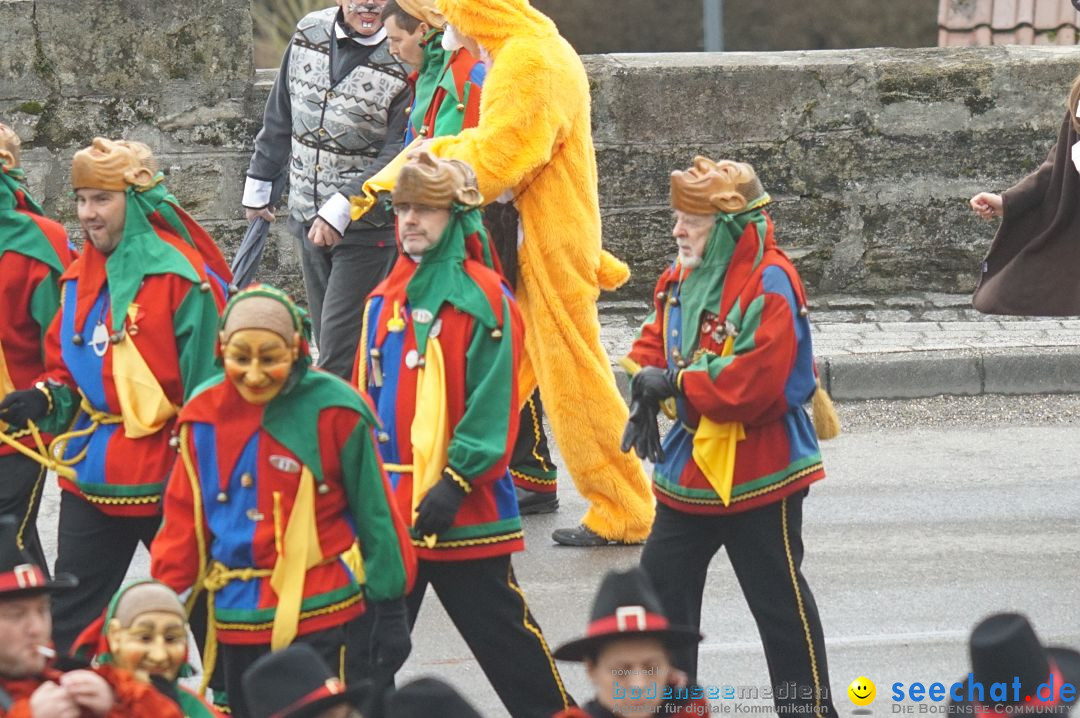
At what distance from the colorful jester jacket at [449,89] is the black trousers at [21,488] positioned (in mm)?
2162

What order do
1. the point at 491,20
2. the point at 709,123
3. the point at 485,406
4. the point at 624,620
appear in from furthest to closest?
1. the point at 709,123
2. the point at 491,20
3. the point at 485,406
4. the point at 624,620

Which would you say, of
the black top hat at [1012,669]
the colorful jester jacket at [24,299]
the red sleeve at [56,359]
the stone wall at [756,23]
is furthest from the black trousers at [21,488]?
the stone wall at [756,23]

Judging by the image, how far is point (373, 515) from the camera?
476 cm

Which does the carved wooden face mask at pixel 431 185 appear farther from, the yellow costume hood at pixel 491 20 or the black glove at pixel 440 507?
the yellow costume hood at pixel 491 20

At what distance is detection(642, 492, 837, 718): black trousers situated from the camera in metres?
5.29

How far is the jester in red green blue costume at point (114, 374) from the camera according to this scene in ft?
18.2

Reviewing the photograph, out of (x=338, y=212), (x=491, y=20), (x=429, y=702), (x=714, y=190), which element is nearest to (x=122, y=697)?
(x=429, y=702)

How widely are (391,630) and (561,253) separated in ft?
8.75

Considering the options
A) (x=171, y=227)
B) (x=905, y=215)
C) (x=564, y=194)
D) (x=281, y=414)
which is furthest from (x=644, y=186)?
(x=281, y=414)

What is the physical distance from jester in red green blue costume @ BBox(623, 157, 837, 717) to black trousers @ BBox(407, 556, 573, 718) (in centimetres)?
35

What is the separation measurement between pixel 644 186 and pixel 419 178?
17.9ft

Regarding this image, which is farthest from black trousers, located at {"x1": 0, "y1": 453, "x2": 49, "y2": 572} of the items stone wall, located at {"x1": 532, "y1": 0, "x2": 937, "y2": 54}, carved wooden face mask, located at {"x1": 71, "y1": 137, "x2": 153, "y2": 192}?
stone wall, located at {"x1": 532, "y1": 0, "x2": 937, "y2": 54}

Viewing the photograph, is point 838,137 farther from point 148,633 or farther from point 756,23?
point 148,633

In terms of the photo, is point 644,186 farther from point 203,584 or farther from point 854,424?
point 203,584
